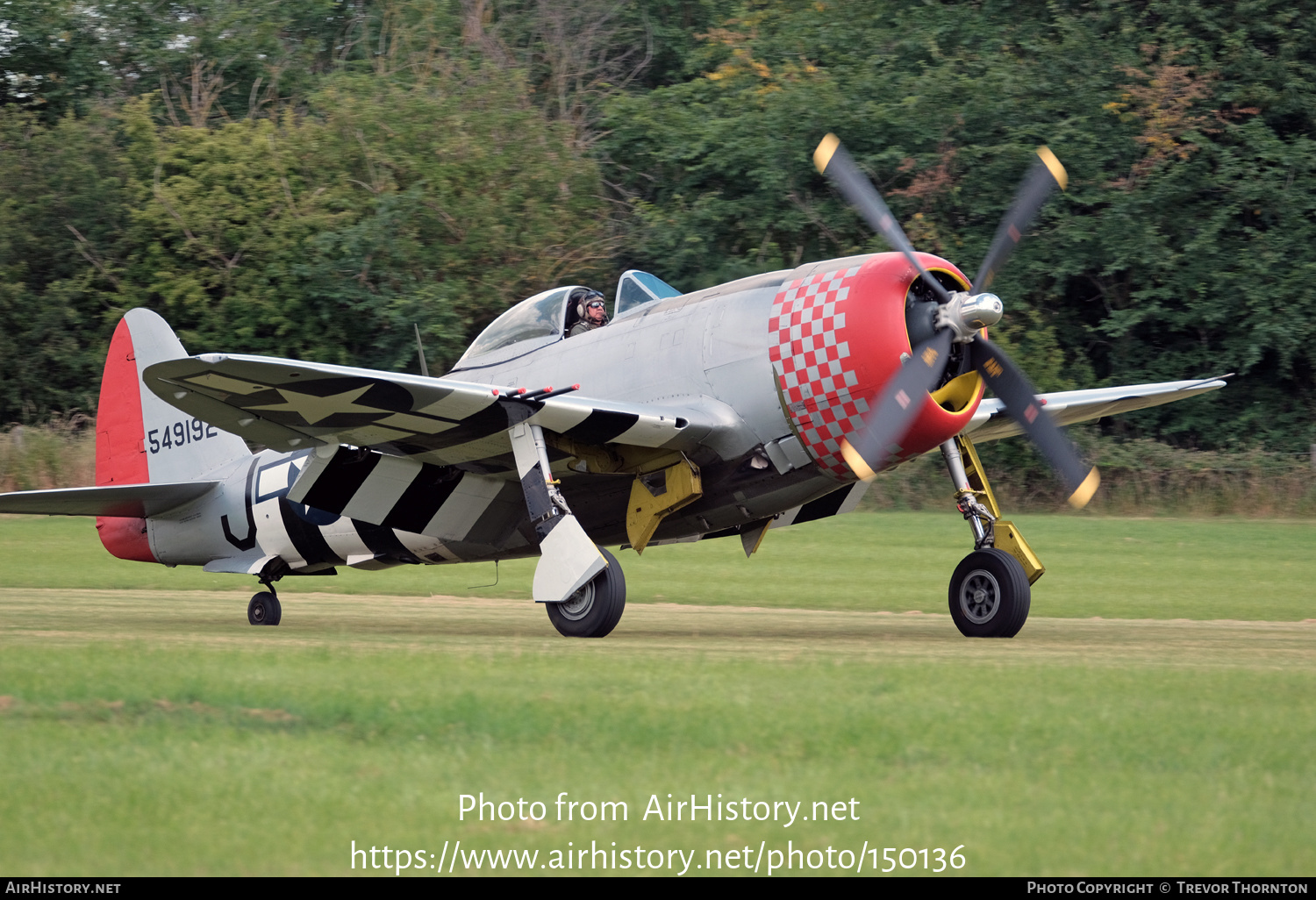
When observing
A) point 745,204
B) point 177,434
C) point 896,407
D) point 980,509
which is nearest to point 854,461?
point 896,407

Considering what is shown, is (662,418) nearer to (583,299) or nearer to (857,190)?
(583,299)

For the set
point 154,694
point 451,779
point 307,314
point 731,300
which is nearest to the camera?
point 451,779

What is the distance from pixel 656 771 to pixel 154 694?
2794 mm

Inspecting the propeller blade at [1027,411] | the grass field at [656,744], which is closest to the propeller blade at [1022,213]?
the propeller blade at [1027,411]

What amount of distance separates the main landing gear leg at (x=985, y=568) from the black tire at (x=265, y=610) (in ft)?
21.8

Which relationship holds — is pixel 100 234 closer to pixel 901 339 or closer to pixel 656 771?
pixel 901 339

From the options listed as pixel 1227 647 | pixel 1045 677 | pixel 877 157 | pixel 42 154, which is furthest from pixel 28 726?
pixel 42 154

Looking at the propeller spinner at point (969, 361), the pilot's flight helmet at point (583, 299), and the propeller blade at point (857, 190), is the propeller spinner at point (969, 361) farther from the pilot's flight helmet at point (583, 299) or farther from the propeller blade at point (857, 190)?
the pilot's flight helmet at point (583, 299)

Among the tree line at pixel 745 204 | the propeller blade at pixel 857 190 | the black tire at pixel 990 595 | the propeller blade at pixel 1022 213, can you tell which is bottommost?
the tree line at pixel 745 204

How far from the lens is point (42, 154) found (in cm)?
3509

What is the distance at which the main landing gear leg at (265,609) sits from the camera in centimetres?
1427

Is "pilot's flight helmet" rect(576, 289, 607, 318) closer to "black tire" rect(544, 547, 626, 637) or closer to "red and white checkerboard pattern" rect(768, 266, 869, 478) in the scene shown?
"red and white checkerboard pattern" rect(768, 266, 869, 478)

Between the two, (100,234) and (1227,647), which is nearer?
(1227,647)

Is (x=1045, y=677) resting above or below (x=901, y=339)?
below
